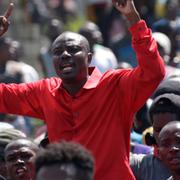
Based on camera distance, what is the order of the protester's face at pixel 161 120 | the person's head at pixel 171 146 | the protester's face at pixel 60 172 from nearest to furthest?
the protester's face at pixel 60 172, the person's head at pixel 171 146, the protester's face at pixel 161 120

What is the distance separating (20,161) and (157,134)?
1007 millimetres

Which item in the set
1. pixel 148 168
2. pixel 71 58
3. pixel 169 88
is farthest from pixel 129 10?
pixel 169 88

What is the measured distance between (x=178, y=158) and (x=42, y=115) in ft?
3.98

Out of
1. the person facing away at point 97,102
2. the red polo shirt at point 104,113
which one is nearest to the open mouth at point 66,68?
the person facing away at point 97,102

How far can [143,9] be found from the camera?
1831 cm

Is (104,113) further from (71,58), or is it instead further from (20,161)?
(20,161)

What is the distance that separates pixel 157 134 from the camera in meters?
8.80

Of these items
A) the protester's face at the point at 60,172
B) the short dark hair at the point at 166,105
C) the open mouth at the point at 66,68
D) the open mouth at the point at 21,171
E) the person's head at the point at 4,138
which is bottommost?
the person's head at the point at 4,138

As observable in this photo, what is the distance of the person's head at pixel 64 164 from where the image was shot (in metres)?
6.07

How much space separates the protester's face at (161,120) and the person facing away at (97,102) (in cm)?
49

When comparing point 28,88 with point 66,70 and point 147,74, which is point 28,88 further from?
point 147,74

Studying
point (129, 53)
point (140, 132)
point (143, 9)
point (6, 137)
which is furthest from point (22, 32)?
point (6, 137)

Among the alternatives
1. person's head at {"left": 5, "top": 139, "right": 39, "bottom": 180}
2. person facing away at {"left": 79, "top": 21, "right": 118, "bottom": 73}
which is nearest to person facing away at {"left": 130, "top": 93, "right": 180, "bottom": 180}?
person's head at {"left": 5, "top": 139, "right": 39, "bottom": 180}

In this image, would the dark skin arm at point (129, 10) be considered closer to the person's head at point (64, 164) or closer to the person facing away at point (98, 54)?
the person's head at point (64, 164)
